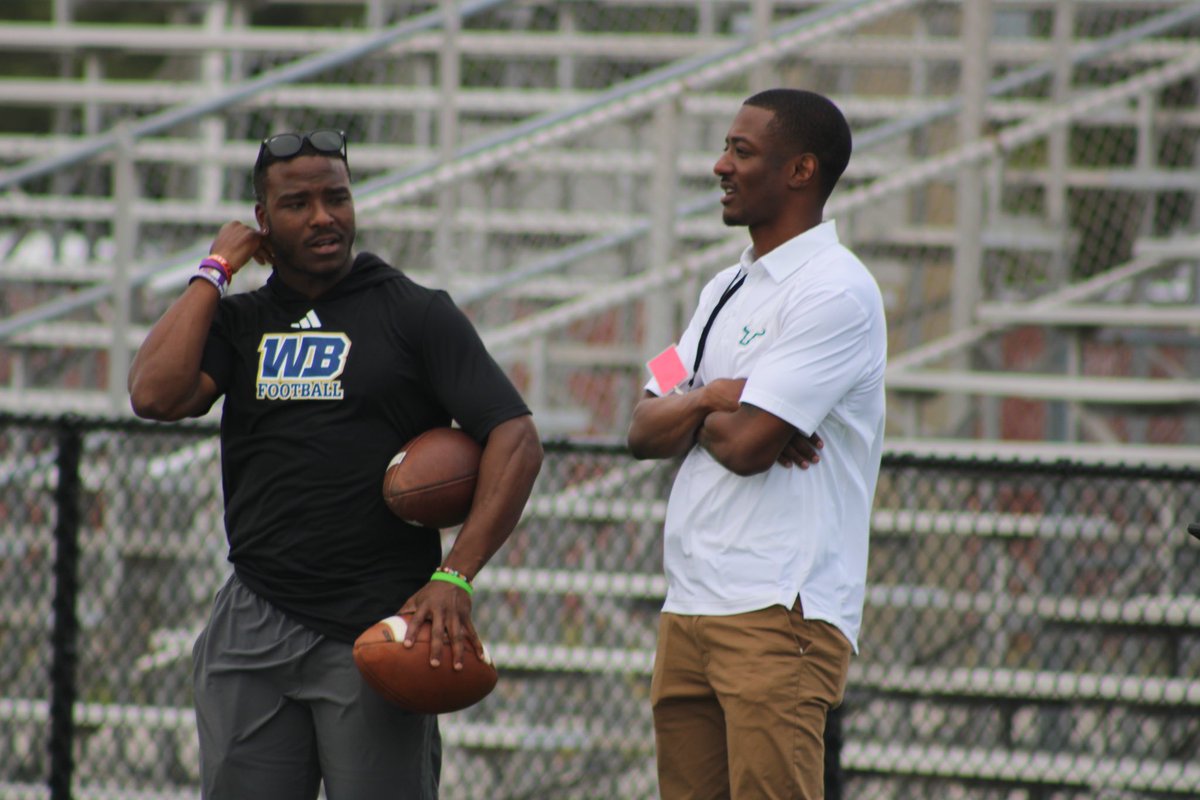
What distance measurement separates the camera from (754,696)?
10.5 ft

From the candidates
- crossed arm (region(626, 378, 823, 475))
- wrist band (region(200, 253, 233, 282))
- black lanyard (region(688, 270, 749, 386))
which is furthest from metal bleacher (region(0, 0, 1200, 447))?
wrist band (region(200, 253, 233, 282))

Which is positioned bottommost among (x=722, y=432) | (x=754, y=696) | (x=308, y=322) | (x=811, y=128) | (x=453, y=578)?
(x=754, y=696)

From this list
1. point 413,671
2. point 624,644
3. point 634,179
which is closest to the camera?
point 413,671

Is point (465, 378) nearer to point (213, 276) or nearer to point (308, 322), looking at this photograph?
point (308, 322)

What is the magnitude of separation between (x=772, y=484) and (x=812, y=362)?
272 mm

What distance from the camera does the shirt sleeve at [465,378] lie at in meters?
3.33

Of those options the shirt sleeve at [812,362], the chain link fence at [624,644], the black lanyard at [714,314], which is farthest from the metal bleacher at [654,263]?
the shirt sleeve at [812,362]

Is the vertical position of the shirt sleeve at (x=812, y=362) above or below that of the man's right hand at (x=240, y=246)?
below

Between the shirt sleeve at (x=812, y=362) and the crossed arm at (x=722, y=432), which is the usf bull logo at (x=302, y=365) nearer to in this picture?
the crossed arm at (x=722, y=432)

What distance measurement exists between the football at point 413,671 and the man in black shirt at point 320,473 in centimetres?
9

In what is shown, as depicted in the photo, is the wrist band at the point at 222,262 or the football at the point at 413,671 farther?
the wrist band at the point at 222,262

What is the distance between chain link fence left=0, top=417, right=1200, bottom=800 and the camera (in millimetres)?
5652

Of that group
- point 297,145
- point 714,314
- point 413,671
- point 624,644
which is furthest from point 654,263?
point 413,671

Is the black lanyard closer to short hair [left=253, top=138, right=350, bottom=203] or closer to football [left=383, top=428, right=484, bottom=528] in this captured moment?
football [left=383, top=428, right=484, bottom=528]
